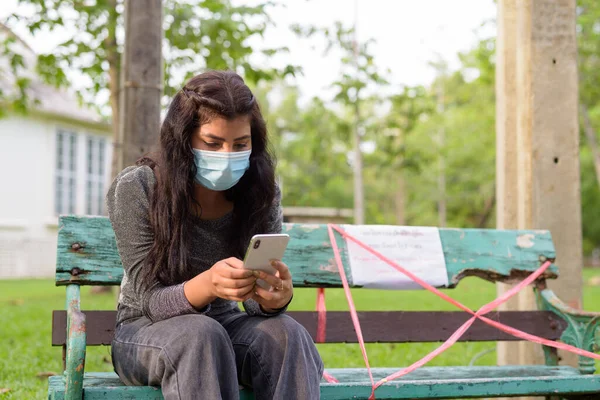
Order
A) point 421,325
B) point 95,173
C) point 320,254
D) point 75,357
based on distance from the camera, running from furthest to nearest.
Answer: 1. point 95,173
2. point 421,325
3. point 320,254
4. point 75,357

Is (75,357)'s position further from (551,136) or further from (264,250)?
(551,136)

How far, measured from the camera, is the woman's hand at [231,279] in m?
2.34

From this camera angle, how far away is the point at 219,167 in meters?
2.63

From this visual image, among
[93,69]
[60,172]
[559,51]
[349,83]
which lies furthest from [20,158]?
[559,51]

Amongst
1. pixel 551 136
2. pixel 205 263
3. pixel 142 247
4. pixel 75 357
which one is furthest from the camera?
pixel 551 136

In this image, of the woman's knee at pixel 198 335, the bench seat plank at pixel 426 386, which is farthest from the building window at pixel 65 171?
the woman's knee at pixel 198 335

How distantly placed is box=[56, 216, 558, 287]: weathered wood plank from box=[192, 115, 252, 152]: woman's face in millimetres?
699

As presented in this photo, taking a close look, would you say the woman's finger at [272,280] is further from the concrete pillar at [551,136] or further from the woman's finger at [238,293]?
the concrete pillar at [551,136]

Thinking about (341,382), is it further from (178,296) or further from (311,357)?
(178,296)

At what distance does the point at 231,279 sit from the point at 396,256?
1.51 meters

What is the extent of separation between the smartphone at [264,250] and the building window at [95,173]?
24.7 meters

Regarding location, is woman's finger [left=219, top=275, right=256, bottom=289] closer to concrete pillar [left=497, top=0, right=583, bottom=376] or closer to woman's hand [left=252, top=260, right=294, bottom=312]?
woman's hand [left=252, top=260, right=294, bottom=312]

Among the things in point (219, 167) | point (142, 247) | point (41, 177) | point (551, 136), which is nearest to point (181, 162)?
point (219, 167)

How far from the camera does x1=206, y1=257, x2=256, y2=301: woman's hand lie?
7.68 feet
